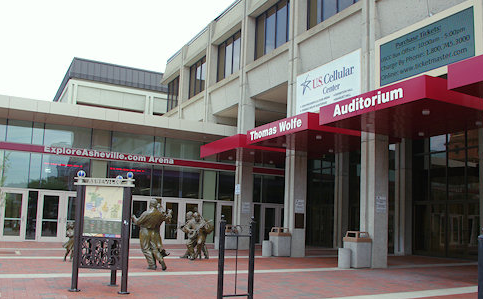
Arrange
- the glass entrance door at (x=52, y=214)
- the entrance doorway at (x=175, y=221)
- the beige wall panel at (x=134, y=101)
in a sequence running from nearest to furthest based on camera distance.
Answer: the glass entrance door at (x=52, y=214) < the entrance doorway at (x=175, y=221) < the beige wall panel at (x=134, y=101)

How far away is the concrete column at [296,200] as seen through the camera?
18531 mm

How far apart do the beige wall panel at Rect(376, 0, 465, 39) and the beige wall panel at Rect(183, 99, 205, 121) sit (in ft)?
48.6

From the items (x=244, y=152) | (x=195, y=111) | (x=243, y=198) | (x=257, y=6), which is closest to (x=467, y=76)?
(x=244, y=152)

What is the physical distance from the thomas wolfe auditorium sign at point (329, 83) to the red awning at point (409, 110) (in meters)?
2.12

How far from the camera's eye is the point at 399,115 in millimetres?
13109

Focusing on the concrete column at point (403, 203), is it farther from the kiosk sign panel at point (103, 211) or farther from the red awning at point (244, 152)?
the kiosk sign panel at point (103, 211)

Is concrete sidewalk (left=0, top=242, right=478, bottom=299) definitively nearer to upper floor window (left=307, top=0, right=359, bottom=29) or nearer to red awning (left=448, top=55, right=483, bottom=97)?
red awning (left=448, top=55, right=483, bottom=97)

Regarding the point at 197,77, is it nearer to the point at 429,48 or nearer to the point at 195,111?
the point at 195,111

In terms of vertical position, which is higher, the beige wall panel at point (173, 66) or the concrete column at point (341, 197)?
the beige wall panel at point (173, 66)

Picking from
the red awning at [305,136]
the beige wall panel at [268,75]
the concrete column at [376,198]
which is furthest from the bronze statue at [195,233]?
the beige wall panel at [268,75]

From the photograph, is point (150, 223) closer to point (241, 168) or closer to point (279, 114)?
point (241, 168)

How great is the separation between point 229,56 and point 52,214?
12126mm

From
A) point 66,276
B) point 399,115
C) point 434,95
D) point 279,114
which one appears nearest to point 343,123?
point 399,115

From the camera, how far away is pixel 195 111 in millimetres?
29797
